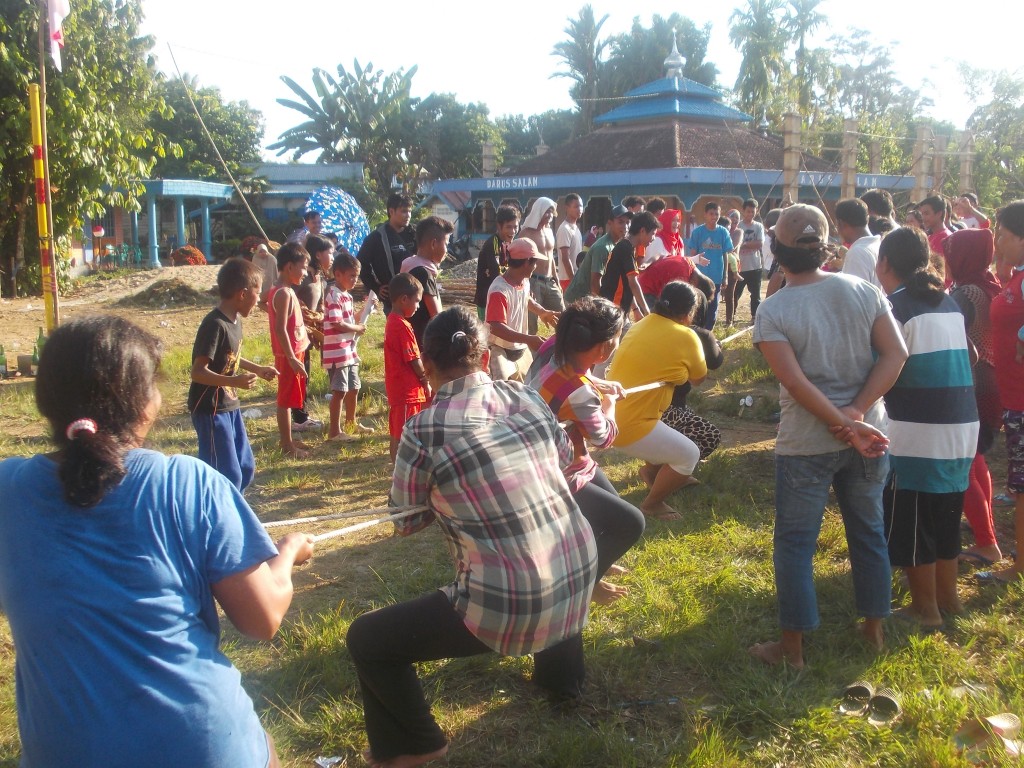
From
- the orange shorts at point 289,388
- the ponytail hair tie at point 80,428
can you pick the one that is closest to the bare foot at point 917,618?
the ponytail hair tie at point 80,428

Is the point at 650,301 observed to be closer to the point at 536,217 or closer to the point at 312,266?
the point at 536,217

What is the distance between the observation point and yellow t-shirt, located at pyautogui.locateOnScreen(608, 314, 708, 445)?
5.10 metres

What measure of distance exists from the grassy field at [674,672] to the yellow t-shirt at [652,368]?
0.67 m

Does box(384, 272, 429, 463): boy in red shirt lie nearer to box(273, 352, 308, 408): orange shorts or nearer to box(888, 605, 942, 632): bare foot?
box(273, 352, 308, 408): orange shorts

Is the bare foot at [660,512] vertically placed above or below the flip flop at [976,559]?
above

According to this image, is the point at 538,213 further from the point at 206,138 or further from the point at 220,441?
the point at 206,138

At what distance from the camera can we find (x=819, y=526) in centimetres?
359

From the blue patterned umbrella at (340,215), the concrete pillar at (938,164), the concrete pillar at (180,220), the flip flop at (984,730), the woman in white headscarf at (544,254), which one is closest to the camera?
the flip flop at (984,730)

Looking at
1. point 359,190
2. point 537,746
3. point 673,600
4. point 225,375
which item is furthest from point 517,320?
point 359,190

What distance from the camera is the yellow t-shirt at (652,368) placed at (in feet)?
16.7

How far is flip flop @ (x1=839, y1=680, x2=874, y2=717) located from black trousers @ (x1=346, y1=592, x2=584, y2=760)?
4.94 feet

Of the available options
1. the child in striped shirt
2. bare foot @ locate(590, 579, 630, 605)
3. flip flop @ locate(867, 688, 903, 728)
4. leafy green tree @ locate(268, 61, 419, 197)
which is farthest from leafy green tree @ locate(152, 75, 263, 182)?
flip flop @ locate(867, 688, 903, 728)

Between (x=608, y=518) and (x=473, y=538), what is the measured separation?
3.48ft

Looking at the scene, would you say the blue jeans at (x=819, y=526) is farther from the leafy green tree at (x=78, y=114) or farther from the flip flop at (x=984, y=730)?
the leafy green tree at (x=78, y=114)
